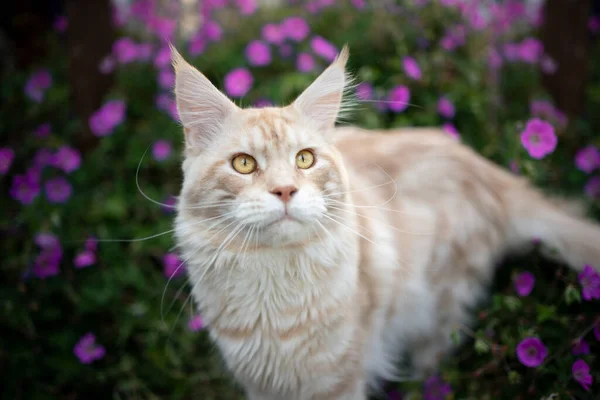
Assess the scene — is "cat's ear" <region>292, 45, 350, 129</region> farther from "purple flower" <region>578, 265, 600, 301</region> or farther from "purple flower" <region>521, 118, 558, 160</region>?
"purple flower" <region>578, 265, 600, 301</region>

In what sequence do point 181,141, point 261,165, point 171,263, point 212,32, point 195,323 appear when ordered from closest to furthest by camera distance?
point 261,165
point 195,323
point 171,263
point 181,141
point 212,32

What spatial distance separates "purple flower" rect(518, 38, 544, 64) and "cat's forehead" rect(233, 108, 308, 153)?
2.69 meters

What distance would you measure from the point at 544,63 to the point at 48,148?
3384 millimetres

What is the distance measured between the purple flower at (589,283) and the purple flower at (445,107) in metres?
1.38

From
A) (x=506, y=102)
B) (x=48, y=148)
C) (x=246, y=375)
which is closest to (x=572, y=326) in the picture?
(x=246, y=375)

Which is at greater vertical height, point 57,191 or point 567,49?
point 567,49

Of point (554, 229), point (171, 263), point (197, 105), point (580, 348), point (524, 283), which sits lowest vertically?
point (171, 263)

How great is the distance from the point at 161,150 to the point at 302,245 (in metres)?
1.64

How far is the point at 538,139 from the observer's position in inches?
87.5

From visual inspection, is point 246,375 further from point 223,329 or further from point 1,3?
point 1,3

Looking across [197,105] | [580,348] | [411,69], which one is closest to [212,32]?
[411,69]

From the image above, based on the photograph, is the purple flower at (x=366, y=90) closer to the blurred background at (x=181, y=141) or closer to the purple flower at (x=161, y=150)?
the blurred background at (x=181, y=141)

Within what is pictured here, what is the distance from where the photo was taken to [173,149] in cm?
324

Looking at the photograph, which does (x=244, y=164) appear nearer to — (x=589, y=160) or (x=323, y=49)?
(x=323, y=49)
